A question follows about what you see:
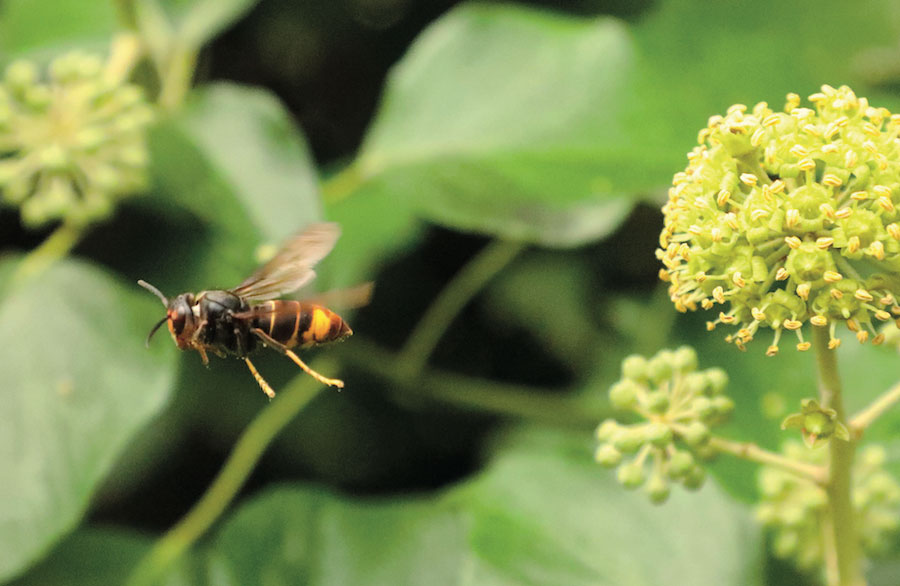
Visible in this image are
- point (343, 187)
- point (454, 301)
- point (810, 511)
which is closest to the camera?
point (810, 511)

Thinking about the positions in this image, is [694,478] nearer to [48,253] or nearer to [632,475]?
[632,475]

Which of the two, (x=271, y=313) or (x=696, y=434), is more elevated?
(x=271, y=313)

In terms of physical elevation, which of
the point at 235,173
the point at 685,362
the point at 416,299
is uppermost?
the point at 235,173

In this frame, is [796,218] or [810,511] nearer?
[796,218]

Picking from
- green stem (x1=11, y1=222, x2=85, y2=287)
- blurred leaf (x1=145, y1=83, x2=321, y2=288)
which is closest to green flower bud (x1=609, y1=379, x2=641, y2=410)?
blurred leaf (x1=145, y1=83, x2=321, y2=288)

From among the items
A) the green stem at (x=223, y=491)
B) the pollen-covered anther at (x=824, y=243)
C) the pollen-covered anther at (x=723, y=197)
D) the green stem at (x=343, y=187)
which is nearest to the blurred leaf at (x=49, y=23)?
the green stem at (x=343, y=187)

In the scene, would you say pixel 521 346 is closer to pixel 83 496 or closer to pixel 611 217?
pixel 611 217

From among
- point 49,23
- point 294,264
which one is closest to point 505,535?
point 294,264

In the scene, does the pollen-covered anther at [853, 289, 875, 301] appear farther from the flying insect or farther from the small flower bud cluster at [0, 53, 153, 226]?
the small flower bud cluster at [0, 53, 153, 226]
